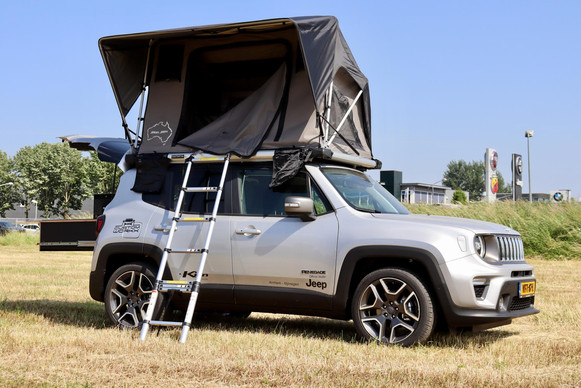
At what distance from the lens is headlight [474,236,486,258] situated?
7031 mm

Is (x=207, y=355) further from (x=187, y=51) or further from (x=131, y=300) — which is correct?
(x=187, y=51)

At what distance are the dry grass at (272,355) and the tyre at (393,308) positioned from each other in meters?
0.20

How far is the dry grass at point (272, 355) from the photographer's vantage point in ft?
17.8

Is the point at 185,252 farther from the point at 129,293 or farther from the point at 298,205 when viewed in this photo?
the point at 298,205

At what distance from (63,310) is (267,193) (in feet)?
11.7

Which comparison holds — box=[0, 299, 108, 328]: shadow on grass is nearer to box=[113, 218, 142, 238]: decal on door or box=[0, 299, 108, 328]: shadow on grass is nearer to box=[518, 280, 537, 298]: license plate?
box=[113, 218, 142, 238]: decal on door

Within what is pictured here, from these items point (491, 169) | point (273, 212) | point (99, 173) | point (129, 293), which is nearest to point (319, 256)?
point (273, 212)

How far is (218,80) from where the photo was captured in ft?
30.7

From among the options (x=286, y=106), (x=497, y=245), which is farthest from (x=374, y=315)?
(x=286, y=106)

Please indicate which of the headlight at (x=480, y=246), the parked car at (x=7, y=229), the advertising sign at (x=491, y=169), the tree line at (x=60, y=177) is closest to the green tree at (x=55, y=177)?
the tree line at (x=60, y=177)

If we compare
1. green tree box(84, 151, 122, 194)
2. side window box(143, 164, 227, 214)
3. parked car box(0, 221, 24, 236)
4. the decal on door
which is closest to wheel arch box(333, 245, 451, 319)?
side window box(143, 164, 227, 214)

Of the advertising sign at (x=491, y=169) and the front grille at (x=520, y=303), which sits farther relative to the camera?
the advertising sign at (x=491, y=169)

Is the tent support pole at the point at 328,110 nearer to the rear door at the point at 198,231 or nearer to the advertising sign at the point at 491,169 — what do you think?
the rear door at the point at 198,231

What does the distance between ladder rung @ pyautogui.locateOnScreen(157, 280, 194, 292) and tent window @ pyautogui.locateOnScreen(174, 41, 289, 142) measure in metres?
1.95
